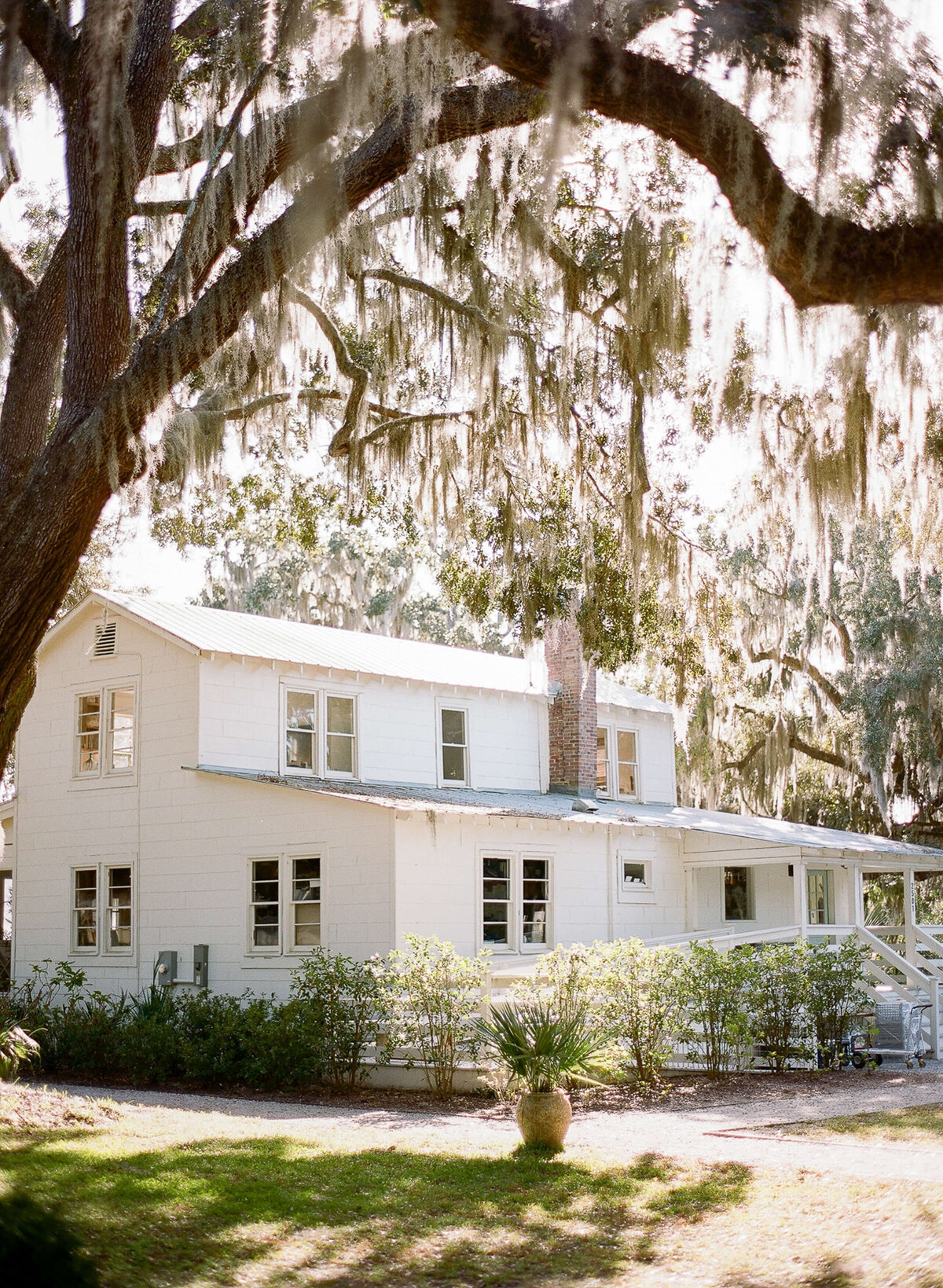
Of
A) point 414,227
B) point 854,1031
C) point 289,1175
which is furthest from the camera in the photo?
point 854,1031

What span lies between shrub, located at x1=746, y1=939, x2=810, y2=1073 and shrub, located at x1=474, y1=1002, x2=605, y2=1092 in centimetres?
493

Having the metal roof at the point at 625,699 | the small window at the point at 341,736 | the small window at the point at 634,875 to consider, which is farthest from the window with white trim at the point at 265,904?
the metal roof at the point at 625,699

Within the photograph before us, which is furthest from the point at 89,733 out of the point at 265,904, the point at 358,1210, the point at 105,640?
the point at 358,1210

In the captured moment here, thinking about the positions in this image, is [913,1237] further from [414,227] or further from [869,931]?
[869,931]

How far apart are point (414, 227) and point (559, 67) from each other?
14.9 feet

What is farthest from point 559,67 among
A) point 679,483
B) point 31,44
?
point 679,483

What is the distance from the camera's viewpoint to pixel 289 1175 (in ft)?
26.7

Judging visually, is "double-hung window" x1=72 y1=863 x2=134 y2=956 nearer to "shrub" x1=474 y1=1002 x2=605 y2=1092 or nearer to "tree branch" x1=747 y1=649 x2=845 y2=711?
"shrub" x1=474 y1=1002 x2=605 y2=1092

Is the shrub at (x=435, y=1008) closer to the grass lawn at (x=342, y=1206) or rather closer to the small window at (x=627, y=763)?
the grass lawn at (x=342, y=1206)

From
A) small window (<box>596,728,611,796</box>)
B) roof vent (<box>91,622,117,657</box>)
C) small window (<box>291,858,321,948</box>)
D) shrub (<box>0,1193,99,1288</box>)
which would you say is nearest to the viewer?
shrub (<box>0,1193,99,1288</box>)

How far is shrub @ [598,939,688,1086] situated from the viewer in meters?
13.5

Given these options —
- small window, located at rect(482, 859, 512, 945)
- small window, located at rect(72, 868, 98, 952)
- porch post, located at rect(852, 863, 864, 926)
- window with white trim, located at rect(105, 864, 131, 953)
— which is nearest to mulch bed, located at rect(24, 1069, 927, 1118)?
small window, located at rect(482, 859, 512, 945)

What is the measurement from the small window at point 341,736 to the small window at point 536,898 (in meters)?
2.89

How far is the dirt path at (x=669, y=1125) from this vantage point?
28.6ft
